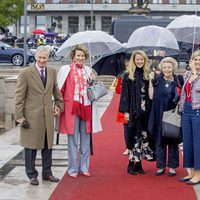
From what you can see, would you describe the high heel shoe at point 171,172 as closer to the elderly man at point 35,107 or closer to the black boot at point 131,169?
the black boot at point 131,169

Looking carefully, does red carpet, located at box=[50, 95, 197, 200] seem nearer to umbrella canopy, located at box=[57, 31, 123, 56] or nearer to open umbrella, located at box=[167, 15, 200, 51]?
umbrella canopy, located at box=[57, 31, 123, 56]

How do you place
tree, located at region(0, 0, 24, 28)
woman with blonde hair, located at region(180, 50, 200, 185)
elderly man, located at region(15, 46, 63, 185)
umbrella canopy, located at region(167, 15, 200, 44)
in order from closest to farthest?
1. elderly man, located at region(15, 46, 63, 185)
2. woman with blonde hair, located at region(180, 50, 200, 185)
3. umbrella canopy, located at region(167, 15, 200, 44)
4. tree, located at region(0, 0, 24, 28)

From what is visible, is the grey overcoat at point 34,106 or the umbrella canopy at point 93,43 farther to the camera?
the umbrella canopy at point 93,43

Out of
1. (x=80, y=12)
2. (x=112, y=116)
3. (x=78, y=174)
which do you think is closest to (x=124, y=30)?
(x=112, y=116)

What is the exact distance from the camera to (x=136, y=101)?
27.6ft

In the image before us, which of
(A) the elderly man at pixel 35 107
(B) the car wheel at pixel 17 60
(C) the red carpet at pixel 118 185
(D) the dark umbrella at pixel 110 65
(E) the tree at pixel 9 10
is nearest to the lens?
(C) the red carpet at pixel 118 185

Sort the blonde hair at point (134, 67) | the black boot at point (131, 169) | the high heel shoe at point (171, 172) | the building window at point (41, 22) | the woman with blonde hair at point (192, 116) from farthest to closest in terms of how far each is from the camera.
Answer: the building window at point (41, 22), the black boot at point (131, 169), the high heel shoe at point (171, 172), the blonde hair at point (134, 67), the woman with blonde hair at point (192, 116)

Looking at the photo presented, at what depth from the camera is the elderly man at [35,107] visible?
7828 millimetres

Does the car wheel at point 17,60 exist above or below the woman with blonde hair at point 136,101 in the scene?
below

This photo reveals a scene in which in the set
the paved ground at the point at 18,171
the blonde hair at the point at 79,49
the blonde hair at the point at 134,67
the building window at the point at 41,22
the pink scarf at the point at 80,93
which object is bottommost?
the paved ground at the point at 18,171

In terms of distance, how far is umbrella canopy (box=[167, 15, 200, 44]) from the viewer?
491 inches

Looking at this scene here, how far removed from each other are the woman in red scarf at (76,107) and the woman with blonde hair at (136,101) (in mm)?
496

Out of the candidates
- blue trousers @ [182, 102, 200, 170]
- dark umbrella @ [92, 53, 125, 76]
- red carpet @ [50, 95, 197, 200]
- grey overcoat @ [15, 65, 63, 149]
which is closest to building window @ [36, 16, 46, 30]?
dark umbrella @ [92, 53, 125, 76]

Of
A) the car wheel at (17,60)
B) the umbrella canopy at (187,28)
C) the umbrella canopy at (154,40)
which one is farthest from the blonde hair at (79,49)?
the car wheel at (17,60)
